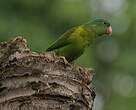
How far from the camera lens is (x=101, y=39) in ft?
54.1

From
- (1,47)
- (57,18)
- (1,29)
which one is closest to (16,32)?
(1,29)

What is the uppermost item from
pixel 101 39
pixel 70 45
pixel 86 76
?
pixel 86 76

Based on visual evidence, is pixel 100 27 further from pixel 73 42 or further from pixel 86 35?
pixel 73 42

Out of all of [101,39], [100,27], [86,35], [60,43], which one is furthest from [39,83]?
[101,39]

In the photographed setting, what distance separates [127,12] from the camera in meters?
15.3

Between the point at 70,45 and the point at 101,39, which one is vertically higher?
the point at 70,45

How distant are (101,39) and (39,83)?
1162cm

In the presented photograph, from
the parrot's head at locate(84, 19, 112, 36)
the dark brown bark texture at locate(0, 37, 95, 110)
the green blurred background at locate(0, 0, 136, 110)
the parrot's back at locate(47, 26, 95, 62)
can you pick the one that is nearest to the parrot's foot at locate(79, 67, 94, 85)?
the dark brown bark texture at locate(0, 37, 95, 110)

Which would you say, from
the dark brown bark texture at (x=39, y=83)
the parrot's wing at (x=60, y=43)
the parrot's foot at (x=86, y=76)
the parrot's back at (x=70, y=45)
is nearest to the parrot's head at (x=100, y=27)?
the parrot's back at (x=70, y=45)

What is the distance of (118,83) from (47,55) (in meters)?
11.0

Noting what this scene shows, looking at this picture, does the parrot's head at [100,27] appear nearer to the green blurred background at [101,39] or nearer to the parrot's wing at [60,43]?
the parrot's wing at [60,43]

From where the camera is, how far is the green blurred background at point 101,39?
1348cm

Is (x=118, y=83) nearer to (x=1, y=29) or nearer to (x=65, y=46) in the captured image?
(x=1, y=29)

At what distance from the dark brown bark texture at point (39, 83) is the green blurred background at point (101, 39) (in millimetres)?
6815
